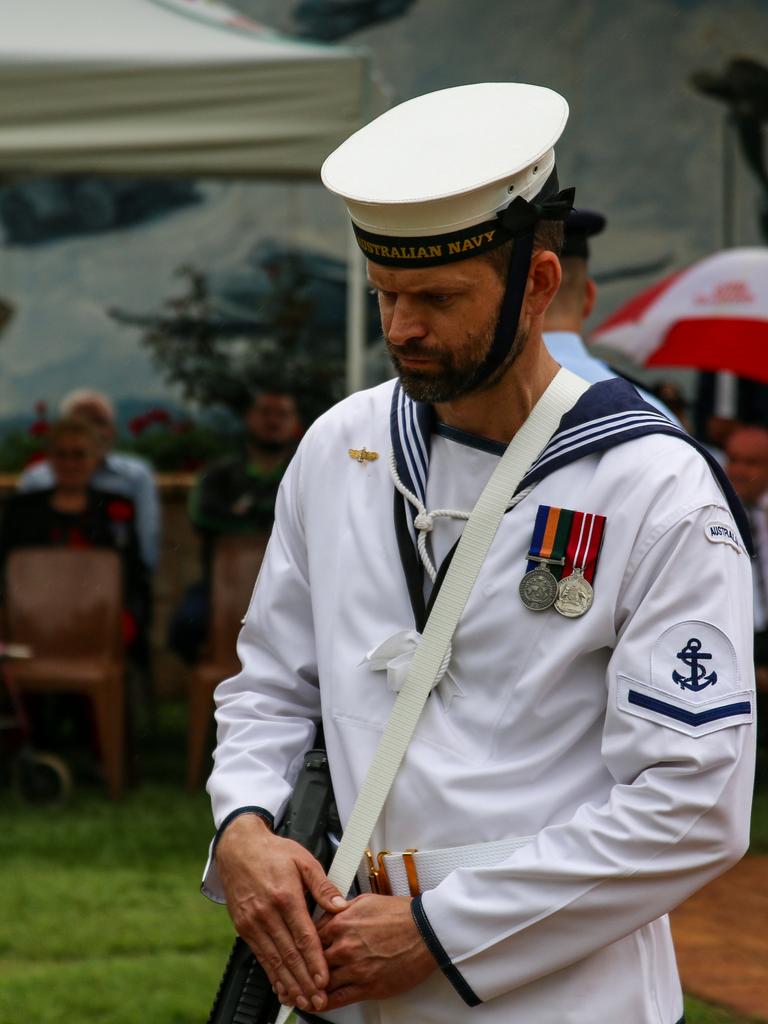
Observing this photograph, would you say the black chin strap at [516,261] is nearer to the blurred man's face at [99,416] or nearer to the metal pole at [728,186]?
the blurred man's face at [99,416]

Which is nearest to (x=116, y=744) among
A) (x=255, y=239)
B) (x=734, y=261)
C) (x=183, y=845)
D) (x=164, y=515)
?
(x=183, y=845)

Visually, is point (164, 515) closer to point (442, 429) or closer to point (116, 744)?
point (116, 744)

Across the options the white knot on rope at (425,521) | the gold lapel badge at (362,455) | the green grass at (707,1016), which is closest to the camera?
the white knot on rope at (425,521)

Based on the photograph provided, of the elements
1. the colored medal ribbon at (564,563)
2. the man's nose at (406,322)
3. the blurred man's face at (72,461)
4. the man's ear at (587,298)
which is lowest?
the blurred man's face at (72,461)

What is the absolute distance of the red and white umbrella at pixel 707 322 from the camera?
7.23 m

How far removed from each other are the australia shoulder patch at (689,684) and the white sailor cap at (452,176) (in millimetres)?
549

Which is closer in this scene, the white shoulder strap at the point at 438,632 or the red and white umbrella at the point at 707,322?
the white shoulder strap at the point at 438,632

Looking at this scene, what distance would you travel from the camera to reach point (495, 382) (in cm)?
204

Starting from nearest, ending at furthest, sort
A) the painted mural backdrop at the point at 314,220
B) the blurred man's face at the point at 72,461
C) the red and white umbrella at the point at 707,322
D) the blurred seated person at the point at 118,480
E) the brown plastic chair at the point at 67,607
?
the red and white umbrella at the point at 707,322 → the brown plastic chair at the point at 67,607 → the blurred man's face at the point at 72,461 → the blurred seated person at the point at 118,480 → the painted mural backdrop at the point at 314,220

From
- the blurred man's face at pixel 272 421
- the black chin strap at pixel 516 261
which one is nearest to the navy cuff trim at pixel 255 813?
the black chin strap at pixel 516 261

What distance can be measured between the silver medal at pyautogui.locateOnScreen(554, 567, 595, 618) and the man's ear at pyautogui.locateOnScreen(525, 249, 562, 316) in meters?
0.36

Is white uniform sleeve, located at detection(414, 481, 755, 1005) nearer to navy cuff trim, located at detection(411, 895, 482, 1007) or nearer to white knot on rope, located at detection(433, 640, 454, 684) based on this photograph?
navy cuff trim, located at detection(411, 895, 482, 1007)

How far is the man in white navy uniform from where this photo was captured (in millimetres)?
1888

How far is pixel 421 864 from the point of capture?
6.51 ft
